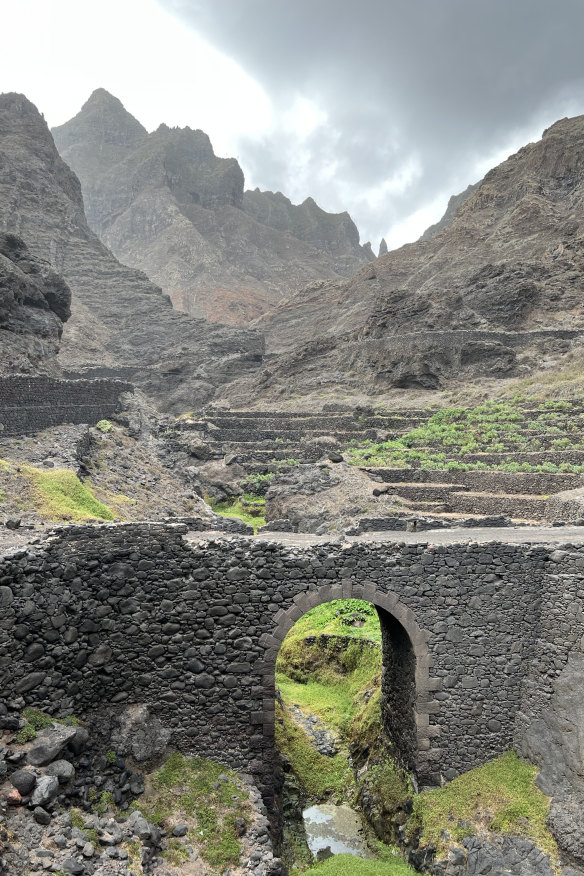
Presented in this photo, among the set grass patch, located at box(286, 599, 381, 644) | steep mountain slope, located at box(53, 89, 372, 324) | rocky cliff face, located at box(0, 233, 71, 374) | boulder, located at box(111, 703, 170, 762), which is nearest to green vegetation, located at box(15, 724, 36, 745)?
boulder, located at box(111, 703, 170, 762)

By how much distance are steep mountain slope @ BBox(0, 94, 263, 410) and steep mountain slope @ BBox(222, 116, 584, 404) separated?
10676 mm

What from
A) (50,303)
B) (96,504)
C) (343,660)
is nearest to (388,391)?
(50,303)

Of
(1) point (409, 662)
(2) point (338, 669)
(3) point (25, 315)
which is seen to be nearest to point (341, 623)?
(2) point (338, 669)

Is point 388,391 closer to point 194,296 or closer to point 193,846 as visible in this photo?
point 193,846

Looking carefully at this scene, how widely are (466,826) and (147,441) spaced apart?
61.8ft

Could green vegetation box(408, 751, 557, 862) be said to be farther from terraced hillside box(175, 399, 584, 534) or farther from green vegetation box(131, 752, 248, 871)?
terraced hillside box(175, 399, 584, 534)

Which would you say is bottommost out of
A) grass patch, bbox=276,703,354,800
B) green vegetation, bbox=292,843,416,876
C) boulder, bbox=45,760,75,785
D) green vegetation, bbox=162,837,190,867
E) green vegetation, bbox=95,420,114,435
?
grass patch, bbox=276,703,354,800

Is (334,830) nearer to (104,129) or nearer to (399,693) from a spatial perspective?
(399,693)

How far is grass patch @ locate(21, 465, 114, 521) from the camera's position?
13328 mm

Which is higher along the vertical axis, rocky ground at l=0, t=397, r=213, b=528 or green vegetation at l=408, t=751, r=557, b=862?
rocky ground at l=0, t=397, r=213, b=528

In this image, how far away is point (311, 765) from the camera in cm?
1450

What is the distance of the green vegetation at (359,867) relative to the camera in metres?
10.5

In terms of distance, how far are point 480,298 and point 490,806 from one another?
A: 58763 mm

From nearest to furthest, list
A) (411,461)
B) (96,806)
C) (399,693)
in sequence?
(96,806)
(399,693)
(411,461)
